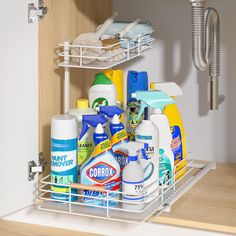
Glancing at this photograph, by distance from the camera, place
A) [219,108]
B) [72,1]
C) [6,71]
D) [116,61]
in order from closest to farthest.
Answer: [6,71] < [116,61] < [72,1] < [219,108]

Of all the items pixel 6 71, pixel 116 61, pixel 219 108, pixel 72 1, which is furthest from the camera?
pixel 219 108

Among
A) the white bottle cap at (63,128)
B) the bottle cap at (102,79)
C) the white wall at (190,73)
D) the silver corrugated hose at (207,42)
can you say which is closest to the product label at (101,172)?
the white bottle cap at (63,128)

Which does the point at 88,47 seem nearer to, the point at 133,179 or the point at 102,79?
the point at 102,79

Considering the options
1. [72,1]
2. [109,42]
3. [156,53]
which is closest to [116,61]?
[109,42]

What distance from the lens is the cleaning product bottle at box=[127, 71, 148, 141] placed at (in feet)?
6.07

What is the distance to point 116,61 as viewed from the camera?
1.83 m

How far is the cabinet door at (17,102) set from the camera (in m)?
1.65

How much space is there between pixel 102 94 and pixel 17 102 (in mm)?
260

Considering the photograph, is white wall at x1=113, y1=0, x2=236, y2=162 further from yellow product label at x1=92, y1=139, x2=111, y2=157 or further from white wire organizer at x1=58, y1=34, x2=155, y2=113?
yellow product label at x1=92, y1=139, x2=111, y2=157

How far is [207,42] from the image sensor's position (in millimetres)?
1978

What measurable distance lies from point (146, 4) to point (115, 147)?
701 millimetres

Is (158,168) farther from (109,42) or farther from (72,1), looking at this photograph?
(72,1)

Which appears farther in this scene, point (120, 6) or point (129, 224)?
point (120, 6)

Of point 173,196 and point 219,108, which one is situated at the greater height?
point 219,108
